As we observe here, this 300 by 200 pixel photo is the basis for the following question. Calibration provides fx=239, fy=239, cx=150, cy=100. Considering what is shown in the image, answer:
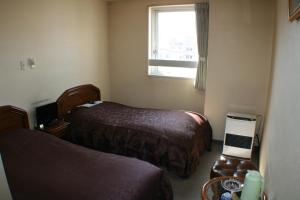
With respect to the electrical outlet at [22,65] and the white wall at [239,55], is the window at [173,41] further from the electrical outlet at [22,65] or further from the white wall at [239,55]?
the electrical outlet at [22,65]

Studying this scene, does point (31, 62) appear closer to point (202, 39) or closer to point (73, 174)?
point (73, 174)

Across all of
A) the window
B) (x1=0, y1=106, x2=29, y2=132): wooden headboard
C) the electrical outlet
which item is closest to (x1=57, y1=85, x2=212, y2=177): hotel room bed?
(x1=0, y1=106, x2=29, y2=132): wooden headboard

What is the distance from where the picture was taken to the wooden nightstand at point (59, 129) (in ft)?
10.3

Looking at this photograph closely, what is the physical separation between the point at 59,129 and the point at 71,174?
1.46m

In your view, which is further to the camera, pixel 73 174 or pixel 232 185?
pixel 73 174

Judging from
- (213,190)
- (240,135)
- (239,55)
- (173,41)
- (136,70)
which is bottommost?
(240,135)

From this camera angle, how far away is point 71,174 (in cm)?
193

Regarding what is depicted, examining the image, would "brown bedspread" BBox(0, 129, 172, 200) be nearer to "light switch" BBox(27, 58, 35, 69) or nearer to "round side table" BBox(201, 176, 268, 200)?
"round side table" BBox(201, 176, 268, 200)

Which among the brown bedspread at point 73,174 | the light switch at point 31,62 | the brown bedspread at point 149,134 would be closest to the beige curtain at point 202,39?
the brown bedspread at point 149,134

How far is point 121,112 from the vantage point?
12.0 feet

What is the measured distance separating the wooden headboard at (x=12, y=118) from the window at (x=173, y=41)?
2255mm

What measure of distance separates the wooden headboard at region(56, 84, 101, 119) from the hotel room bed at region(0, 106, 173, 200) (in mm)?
992

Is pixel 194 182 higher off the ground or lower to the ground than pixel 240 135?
lower

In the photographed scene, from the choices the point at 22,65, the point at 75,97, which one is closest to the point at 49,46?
the point at 22,65
